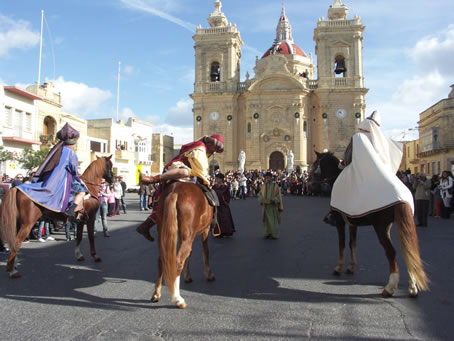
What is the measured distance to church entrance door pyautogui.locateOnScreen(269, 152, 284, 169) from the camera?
40763 mm

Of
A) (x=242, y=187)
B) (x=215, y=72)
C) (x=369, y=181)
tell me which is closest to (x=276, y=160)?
(x=215, y=72)

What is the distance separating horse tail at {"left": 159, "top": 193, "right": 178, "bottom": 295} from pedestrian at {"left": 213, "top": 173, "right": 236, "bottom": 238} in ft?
16.8

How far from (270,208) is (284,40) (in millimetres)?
51133

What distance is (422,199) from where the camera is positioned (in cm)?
1152

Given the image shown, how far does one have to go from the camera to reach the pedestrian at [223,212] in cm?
921

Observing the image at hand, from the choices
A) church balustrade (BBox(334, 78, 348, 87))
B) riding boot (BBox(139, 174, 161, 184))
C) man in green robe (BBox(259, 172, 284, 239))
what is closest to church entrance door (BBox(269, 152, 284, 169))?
church balustrade (BBox(334, 78, 348, 87))

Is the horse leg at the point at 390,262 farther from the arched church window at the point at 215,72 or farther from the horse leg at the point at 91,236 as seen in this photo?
the arched church window at the point at 215,72

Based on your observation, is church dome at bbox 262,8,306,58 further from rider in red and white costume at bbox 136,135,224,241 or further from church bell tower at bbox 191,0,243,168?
rider in red and white costume at bbox 136,135,224,241

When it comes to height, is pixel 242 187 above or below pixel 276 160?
below

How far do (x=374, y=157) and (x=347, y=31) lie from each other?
134 ft

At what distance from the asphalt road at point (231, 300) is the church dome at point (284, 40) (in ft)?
158

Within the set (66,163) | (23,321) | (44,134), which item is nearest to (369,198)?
(23,321)

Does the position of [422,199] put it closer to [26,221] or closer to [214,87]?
[26,221]

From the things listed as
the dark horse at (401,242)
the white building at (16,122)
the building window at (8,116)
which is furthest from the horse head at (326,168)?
the building window at (8,116)
